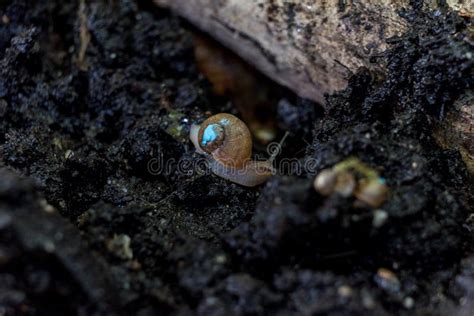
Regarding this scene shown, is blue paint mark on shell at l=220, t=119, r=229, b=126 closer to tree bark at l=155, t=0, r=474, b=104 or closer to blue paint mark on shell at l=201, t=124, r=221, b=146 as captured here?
blue paint mark on shell at l=201, t=124, r=221, b=146

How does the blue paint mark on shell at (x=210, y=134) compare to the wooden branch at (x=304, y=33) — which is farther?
the blue paint mark on shell at (x=210, y=134)

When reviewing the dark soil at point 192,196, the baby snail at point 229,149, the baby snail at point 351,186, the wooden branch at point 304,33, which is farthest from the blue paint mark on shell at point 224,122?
the baby snail at point 351,186

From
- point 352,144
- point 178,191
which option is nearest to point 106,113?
point 178,191

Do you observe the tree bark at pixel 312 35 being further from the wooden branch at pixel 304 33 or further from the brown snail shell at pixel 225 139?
the brown snail shell at pixel 225 139

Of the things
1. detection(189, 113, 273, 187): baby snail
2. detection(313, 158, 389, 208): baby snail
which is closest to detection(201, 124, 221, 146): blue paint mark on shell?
detection(189, 113, 273, 187): baby snail

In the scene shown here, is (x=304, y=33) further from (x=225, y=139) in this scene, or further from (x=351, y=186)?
(x=351, y=186)

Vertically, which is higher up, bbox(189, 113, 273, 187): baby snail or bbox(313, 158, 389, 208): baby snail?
bbox(313, 158, 389, 208): baby snail
